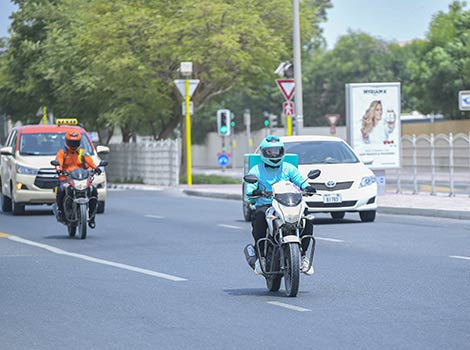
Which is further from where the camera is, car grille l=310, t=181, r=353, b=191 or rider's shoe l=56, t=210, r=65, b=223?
car grille l=310, t=181, r=353, b=191

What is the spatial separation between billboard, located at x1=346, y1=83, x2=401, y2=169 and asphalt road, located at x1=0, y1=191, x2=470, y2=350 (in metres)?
8.08

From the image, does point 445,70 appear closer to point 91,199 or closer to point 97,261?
point 91,199

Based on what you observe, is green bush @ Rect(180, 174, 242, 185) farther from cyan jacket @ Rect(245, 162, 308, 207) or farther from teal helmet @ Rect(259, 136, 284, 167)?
teal helmet @ Rect(259, 136, 284, 167)

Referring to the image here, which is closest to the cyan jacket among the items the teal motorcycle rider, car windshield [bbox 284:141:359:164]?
the teal motorcycle rider

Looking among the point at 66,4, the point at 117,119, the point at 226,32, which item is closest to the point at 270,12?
the point at 226,32

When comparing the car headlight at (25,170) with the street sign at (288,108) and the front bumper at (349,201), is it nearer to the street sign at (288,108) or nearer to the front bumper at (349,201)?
the front bumper at (349,201)

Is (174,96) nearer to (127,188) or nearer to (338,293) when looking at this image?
(127,188)

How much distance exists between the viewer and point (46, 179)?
87.4ft

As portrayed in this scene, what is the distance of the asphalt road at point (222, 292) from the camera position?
926 centimetres

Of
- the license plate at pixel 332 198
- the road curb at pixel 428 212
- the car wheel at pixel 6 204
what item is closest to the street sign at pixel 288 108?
the road curb at pixel 428 212

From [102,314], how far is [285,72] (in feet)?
79.5

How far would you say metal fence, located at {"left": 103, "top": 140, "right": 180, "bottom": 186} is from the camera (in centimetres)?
4578

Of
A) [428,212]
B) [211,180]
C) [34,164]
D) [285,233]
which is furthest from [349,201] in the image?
[211,180]

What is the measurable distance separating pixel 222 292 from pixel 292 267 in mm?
1214
